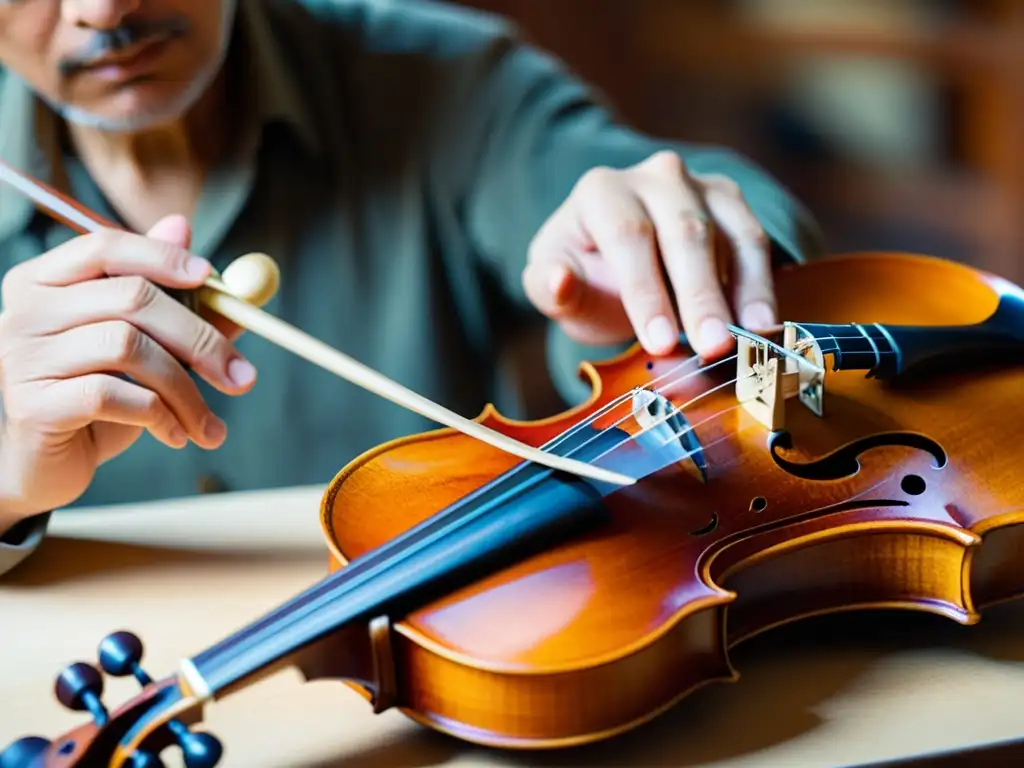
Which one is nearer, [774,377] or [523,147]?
[774,377]

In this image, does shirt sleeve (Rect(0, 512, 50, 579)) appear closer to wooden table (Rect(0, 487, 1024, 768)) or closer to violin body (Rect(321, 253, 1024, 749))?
wooden table (Rect(0, 487, 1024, 768))

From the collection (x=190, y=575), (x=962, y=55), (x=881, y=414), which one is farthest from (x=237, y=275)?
(x=962, y=55)

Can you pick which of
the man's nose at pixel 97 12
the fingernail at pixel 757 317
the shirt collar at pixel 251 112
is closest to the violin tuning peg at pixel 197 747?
the fingernail at pixel 757 317

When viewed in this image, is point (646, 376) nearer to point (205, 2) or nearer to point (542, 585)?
point (542, 585)

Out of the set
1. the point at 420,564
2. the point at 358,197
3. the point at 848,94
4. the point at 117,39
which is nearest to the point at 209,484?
the point at 358,197

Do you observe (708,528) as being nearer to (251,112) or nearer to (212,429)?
(212,429)

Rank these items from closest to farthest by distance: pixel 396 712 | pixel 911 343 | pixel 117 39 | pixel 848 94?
pixel 396 712
pixel 911 343
pixel 117 39
pixel 848 94

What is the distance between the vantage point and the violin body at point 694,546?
459mm

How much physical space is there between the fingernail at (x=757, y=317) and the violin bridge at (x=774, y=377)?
0.09 meters

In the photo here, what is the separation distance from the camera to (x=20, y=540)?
0.68 m

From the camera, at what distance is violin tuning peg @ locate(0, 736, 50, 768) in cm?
42

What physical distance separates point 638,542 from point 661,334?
196mm

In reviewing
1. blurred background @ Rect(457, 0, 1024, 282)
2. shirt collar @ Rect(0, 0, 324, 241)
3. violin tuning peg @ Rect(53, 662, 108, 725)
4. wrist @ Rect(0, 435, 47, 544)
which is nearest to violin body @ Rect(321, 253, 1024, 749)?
violin tuning peg @ Rect(53, 662, 108, 725)

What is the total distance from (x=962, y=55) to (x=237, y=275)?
1890mm
